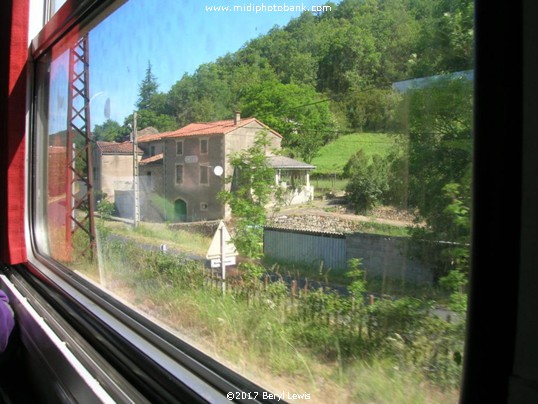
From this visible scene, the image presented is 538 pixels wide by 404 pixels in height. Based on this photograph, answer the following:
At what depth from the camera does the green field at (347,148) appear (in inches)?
34.3

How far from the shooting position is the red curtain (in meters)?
3.02

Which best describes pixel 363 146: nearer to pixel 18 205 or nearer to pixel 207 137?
pixel 207 137

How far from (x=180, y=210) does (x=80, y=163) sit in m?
1.57

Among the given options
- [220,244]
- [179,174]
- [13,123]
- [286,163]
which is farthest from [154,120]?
[13,123]

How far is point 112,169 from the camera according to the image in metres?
2.52

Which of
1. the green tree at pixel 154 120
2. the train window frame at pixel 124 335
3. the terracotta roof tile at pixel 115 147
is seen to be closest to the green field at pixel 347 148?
the train window frame at pixel 124 335

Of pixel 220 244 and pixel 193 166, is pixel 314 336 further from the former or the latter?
pixel 193 166

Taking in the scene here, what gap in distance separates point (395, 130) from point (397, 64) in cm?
14

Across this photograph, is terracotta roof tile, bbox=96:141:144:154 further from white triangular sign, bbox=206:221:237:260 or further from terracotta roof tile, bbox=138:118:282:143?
white triangular sign, bbox=206:221:237:260

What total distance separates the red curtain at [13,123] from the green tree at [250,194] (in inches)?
96.3

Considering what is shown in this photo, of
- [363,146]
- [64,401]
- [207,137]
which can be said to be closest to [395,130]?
[363,146]

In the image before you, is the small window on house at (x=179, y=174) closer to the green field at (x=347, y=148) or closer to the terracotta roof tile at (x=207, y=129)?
the terracotta roof tile at (x=207, y=129)

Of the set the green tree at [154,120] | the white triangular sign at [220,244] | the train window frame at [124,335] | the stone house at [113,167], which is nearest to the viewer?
the train window frame at [124,335]

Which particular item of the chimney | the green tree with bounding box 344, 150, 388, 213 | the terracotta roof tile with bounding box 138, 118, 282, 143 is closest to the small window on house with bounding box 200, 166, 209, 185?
the terracotta roof tile with bounding box 138, 118, 282, 143
